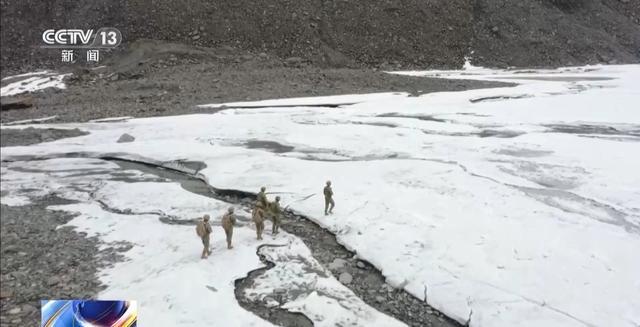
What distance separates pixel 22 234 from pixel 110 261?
2675 millimetres

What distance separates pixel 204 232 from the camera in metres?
7.82

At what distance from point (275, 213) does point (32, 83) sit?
26.6m

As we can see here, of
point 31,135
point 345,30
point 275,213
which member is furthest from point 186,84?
point 275,213

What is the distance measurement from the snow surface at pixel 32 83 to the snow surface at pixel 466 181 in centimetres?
1178

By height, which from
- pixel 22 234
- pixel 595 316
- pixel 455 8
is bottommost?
pixel 22 234

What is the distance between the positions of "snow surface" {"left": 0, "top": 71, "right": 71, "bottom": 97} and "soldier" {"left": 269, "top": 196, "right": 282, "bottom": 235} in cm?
2396

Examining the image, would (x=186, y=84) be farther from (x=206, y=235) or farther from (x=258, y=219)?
(x=206, y=235)

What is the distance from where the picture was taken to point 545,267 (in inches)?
290

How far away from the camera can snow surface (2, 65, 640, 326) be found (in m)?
6.99

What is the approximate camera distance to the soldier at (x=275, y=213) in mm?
8750

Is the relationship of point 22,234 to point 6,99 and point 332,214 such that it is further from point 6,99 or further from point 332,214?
point 6,99

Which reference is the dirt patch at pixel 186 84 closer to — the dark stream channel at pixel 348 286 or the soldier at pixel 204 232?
the dark stream channel at pixel 348 286

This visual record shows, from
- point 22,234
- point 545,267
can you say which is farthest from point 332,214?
point 22,234

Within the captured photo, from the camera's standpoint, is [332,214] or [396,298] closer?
[396,298]
